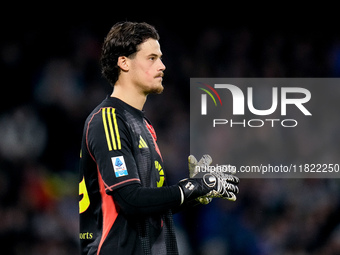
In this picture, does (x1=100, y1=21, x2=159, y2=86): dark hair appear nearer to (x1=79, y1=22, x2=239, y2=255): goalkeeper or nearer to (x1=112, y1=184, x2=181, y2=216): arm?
(x1=79, y1=22, x2=239, y2=255): goalkeeper

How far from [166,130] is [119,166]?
2988 mm

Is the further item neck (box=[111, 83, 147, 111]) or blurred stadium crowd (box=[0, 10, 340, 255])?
blurred stadium crowd (box=[0, 10, 340, 255])

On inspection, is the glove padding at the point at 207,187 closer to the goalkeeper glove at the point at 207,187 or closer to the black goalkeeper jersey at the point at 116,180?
the goalkeeper glove at the point at 207,187

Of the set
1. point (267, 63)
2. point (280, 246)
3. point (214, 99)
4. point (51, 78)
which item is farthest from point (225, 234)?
point (51, 78)

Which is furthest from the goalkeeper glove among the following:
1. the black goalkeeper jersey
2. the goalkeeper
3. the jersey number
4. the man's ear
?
the man's ear

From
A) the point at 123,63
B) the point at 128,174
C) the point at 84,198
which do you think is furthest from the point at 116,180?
the point at 123,63

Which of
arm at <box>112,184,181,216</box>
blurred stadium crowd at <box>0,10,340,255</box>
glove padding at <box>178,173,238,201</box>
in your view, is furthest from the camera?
blurred stadium crowd at <box>0,10,340,255</box>

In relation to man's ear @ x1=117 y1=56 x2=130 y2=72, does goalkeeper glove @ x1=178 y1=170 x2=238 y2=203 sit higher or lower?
lower

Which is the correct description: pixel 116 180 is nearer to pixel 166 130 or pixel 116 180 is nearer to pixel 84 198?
pixel 84 198

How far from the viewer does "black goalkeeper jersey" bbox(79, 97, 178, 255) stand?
1.85 m

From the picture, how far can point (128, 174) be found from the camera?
1.83 meters

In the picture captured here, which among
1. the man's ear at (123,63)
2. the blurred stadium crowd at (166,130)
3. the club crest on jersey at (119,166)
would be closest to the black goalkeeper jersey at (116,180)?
the club crest on jersey at (119,166)

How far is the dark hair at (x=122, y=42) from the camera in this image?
212 cm

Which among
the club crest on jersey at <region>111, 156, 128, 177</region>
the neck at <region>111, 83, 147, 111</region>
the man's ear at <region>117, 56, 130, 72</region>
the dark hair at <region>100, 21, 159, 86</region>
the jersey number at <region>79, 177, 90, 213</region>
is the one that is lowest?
the jersey number at <region>79, 177, 90, 213</region>
